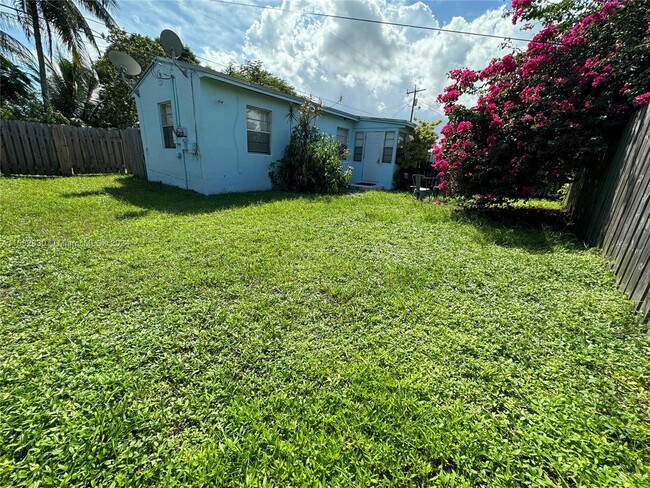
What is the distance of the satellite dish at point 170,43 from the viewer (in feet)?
23.2

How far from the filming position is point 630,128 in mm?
3746

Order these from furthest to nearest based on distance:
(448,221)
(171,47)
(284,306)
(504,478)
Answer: (171,47), (448,221), (284,306), (504,478)

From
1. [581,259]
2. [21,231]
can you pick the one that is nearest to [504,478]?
[581,259]

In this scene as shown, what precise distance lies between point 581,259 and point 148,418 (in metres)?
4.84

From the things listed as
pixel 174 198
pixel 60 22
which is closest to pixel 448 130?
pixel 174 198

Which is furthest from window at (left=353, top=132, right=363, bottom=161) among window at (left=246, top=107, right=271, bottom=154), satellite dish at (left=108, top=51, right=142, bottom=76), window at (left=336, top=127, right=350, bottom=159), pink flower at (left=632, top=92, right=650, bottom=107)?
pink flower at (left=632, top=92, right=650, bottom=107)

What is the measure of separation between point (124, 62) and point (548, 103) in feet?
34.7

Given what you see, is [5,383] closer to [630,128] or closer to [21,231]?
[21,231]


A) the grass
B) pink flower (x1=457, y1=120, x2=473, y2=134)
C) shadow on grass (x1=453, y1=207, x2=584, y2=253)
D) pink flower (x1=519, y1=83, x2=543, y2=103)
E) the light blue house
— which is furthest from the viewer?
the light blue house

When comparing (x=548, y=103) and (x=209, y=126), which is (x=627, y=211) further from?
(x=209, y=126)

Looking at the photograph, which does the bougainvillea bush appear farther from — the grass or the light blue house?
the light blue house

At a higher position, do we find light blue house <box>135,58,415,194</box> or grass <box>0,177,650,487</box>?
light blue house <box>135,58,415,194</box>

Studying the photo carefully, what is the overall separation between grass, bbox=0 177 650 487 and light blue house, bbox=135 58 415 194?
452 cm

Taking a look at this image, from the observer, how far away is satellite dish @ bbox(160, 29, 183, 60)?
7.08 meters
